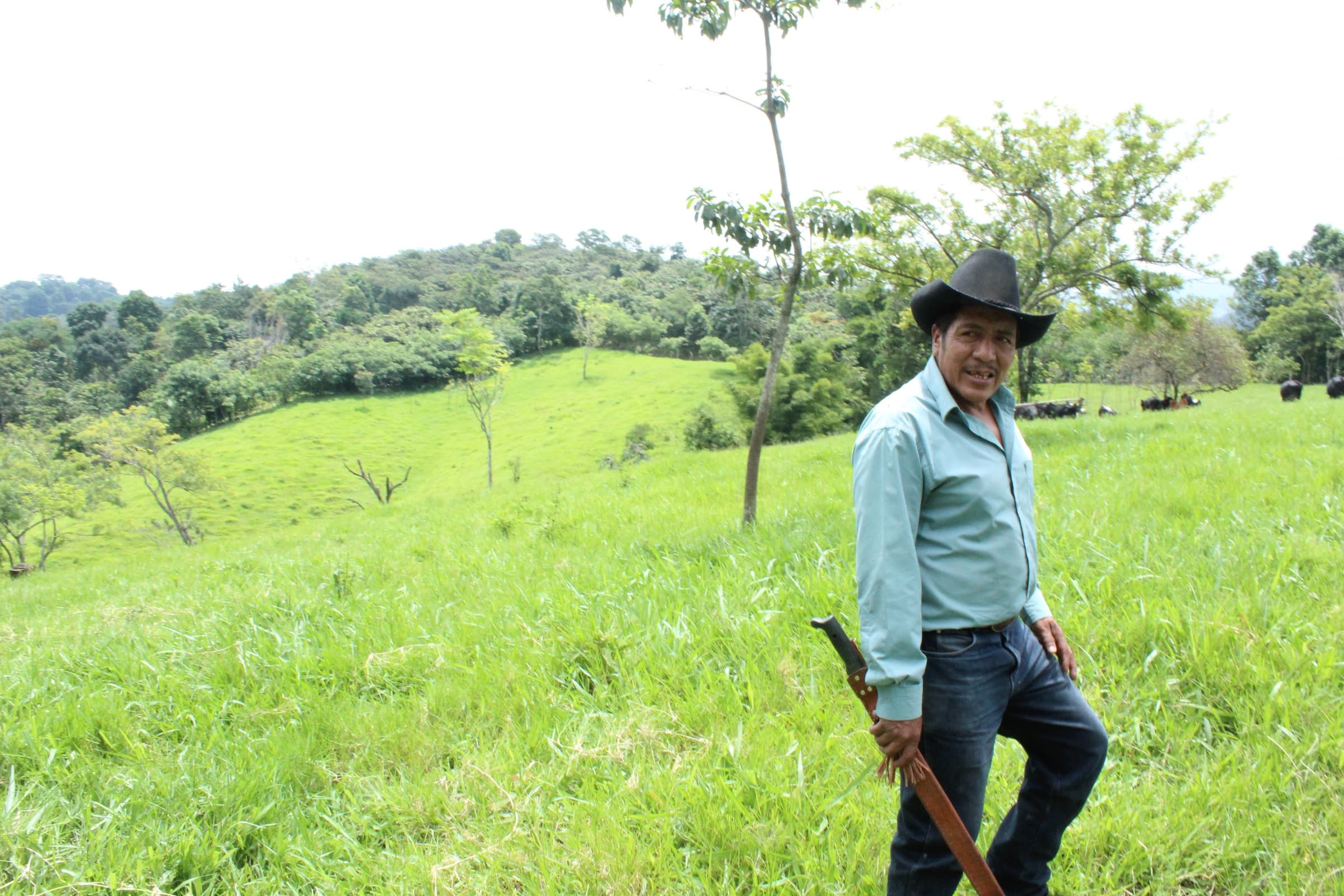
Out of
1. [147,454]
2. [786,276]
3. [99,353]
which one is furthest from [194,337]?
[786,276]

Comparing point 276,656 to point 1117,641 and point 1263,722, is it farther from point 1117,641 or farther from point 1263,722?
point 1263,722

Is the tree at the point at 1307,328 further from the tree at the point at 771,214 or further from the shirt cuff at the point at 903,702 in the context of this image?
the shirt cuff at the point at 903,702

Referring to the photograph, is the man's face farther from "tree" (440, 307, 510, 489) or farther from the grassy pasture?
"tree" (440, 307, 510, 489)

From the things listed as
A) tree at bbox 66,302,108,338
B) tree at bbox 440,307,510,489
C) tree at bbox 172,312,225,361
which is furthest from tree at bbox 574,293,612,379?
tree at bbox 66,302,108,338

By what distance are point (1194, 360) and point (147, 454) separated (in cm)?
5491

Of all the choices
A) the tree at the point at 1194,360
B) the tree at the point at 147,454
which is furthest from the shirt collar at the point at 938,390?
the tree at the point at 1194,360

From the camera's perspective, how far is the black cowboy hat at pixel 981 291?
6.16 feet

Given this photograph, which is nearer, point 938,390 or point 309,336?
point 938,390

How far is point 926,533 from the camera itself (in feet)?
6.00

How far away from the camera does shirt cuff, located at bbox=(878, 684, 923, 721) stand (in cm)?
169

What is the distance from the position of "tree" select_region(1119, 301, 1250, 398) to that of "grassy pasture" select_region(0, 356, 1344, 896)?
134 ft

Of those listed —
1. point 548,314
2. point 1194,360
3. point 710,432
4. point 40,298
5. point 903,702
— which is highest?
point 40,298

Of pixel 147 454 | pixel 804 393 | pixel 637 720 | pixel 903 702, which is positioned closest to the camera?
pixel 903 702

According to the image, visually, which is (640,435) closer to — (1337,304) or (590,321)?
(590,321)
